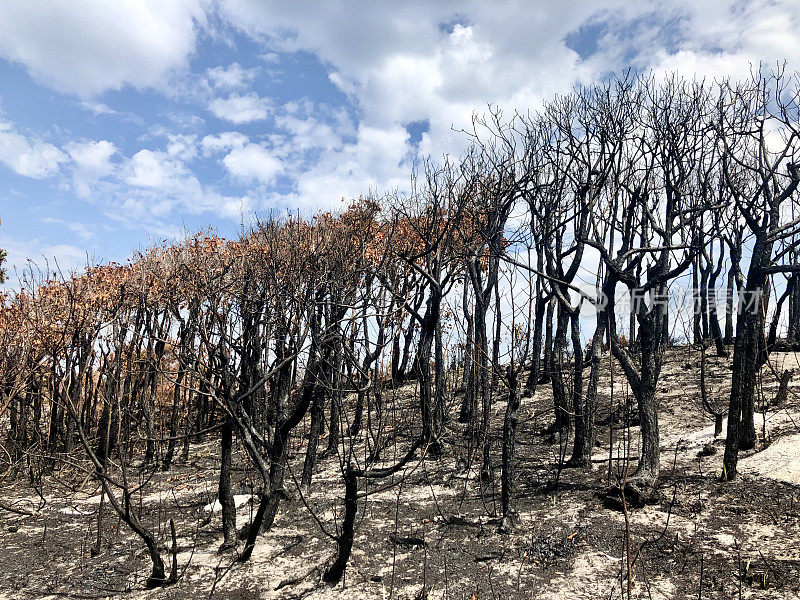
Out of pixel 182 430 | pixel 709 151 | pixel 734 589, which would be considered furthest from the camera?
pixel 182 430

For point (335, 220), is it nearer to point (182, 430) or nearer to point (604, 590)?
point (182, 430)

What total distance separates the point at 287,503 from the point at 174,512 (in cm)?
246

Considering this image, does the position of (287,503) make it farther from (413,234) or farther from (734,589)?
(413,234)

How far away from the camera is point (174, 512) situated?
1097 cm

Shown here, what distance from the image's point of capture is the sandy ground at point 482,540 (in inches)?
276

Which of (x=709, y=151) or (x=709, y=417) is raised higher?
(x=709, y=151)

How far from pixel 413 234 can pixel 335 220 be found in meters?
2.79

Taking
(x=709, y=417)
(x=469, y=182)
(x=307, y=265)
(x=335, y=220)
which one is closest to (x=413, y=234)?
(x=335, y=220)

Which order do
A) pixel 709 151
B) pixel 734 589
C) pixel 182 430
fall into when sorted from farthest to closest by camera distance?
pixel 182 430, pixel 709 151, pixel 734 589

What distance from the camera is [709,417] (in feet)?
46.1

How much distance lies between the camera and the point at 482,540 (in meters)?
8.35

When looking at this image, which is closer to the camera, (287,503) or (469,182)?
A: (287,503)

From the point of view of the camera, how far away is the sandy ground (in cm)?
700

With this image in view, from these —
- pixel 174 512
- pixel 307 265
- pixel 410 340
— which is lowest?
pixel 174 512
